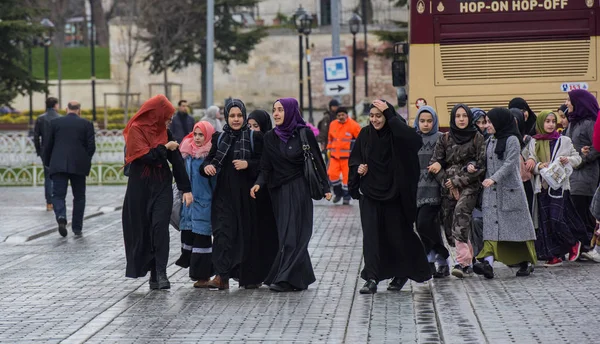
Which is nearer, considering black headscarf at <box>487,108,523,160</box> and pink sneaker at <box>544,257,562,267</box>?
black headscarf at <box>487,108,523,160</box>

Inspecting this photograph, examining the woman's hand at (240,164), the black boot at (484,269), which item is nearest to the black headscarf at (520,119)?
the black boot at (484,269)

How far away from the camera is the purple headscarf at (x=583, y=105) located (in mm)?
13336

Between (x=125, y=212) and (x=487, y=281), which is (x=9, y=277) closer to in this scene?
(x=125, y=212)

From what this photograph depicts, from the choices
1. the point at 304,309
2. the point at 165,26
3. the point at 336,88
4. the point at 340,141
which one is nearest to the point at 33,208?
the point at 340,141

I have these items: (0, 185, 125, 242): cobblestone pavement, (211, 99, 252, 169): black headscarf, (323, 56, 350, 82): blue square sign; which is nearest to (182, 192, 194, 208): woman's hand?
(211, 99, 252, 169): black headscarf

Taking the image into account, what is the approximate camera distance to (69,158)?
16969mm

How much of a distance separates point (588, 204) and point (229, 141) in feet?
12.9

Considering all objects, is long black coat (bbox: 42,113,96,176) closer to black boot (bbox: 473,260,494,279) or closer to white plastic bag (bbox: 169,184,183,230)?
white plastic bag (bbox: 169,184,183,230)

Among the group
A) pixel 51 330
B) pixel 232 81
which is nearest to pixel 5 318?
pixel 51 330

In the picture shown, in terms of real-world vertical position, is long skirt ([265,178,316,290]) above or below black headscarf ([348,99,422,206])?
below

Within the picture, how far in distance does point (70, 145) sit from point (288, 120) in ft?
20.0

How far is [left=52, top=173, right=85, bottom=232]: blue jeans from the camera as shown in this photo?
17094 mm

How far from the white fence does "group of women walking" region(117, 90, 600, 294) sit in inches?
650

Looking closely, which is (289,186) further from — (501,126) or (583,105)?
(583,105)
